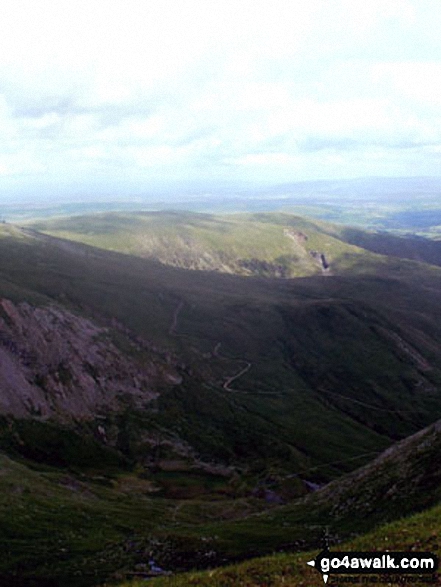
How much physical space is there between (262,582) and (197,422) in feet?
484

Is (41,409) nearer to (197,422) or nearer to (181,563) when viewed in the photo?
(197,422)

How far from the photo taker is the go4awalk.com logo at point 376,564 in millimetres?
23297

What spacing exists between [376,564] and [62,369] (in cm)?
15081

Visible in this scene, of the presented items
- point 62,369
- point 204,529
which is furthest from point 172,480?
point 204,529

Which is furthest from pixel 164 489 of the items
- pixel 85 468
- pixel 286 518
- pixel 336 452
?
pixel 336 452

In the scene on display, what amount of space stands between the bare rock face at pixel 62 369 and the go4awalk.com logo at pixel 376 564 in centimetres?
12409

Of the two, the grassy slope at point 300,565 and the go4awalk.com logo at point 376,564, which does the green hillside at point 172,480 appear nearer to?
the grassy slope at point 300,565

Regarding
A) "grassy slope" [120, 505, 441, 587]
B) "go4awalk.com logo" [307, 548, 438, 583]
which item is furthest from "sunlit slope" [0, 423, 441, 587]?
"go4awalk.com logo" [307, 548, 438, 583]

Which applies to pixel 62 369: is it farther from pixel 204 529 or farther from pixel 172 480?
pixel 204 529

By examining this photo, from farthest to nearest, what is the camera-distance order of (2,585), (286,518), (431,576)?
(286,518)
(2,585)
(431,576)

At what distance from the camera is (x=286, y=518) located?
222 ft

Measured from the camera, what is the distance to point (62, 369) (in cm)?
16250

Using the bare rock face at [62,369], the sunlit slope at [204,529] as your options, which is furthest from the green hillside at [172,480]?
the bare rock face at [62,369]

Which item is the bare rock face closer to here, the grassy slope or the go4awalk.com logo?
the grassy slope
